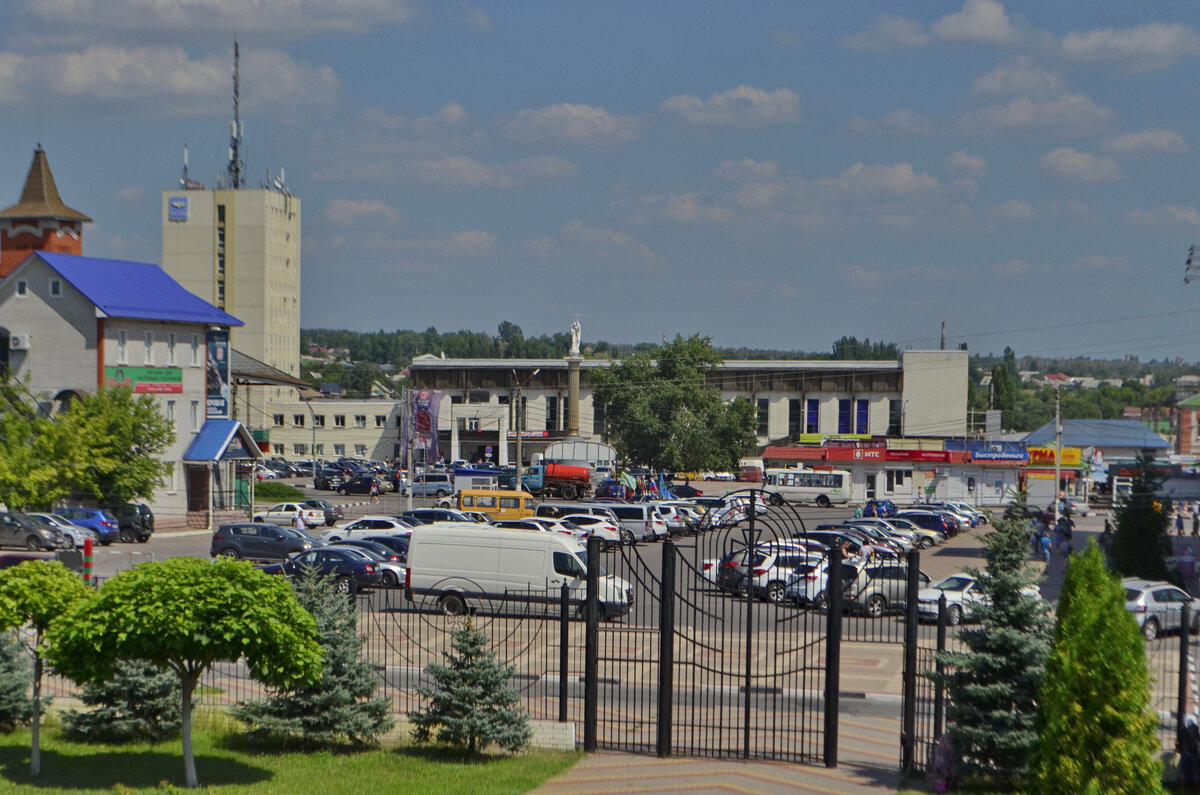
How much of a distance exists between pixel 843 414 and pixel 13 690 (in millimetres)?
85774

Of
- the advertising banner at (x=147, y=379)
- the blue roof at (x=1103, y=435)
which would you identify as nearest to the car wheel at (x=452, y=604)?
the advertising banner at (x=147, y=379)

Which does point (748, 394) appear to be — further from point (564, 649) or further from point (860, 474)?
point (564, 649)

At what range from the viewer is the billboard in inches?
2020

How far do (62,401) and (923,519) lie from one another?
36.5 metres

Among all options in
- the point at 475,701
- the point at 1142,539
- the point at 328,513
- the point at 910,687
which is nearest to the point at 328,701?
the point at 475,701

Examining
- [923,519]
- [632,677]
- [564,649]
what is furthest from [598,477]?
[564,649]

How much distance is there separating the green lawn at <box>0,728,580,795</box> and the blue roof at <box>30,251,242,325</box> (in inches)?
1389

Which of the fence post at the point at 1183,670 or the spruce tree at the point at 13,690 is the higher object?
the fence post at the point at 1183,670

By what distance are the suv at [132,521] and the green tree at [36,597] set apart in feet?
104

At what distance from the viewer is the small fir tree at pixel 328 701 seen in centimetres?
1472

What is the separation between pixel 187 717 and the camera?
1305 centimetres

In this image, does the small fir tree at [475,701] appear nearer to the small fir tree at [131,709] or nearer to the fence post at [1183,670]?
the small fir tree at [131,709]

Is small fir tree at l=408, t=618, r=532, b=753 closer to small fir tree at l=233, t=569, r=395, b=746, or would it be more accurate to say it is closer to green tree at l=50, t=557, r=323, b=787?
small fir tree at l=233, t=569, r=395, b=746

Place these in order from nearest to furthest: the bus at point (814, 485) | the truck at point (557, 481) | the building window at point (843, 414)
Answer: the bus at point (814, 485), the truck at point (557, 481), the building window at point (843, 414)
